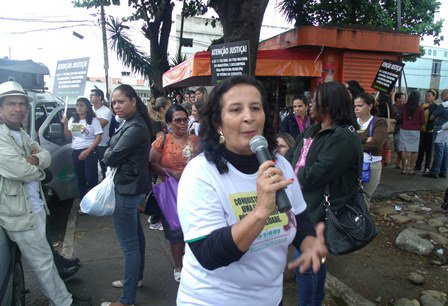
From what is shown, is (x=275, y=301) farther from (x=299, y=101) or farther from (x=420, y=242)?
(x=299, y=101)

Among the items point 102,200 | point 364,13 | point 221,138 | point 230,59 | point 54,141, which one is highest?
point 364,13

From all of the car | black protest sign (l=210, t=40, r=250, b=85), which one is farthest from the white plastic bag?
black protest sign (l=210, t=40, r=250, b=85)

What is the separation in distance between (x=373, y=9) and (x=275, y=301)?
1362 centimetres

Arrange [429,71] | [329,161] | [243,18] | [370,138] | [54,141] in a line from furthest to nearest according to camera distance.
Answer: [429,71] < [54,141] < [243,18] < [370,138] < [329,161]

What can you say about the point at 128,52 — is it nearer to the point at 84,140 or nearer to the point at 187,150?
the point at 84,140

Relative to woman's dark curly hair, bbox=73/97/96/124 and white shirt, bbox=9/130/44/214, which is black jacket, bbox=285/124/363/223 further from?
woman's dark curly hair, bbox=73/97/96/124

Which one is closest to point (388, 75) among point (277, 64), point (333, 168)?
point (277, 64)

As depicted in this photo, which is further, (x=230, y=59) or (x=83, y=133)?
(x=83, y=133)

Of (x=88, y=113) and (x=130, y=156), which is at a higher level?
(x=88, y=113)

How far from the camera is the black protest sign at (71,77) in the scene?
20.8 feet

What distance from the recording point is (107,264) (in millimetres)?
4059

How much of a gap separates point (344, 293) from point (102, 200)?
2326 millimetres

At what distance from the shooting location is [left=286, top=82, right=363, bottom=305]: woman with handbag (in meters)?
2.48

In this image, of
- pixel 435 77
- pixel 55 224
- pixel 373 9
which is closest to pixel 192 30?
pixel 373 9
